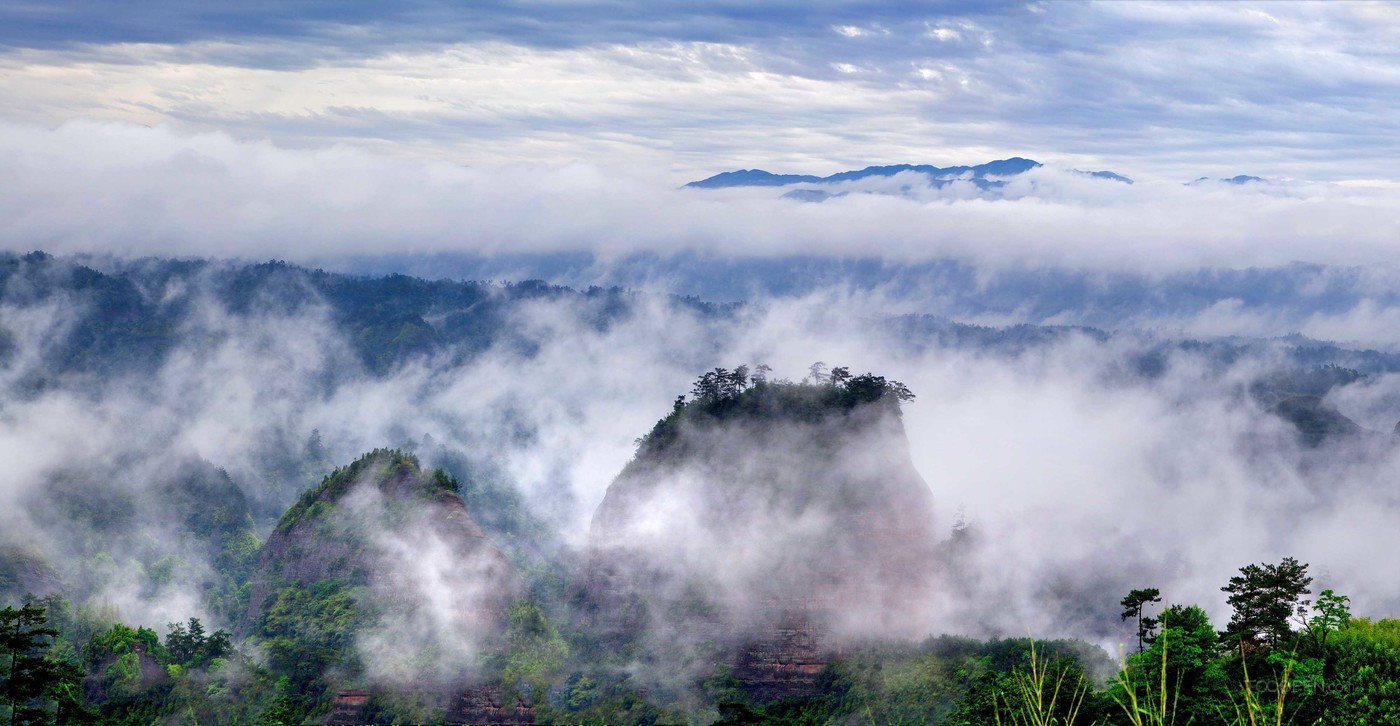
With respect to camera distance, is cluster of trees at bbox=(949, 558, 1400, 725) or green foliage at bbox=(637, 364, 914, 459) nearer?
cluster of trees at bbox=(949, 558, 1400, 725)

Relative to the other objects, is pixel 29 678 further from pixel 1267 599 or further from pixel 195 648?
pixel 1267 599

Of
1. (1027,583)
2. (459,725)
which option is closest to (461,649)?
(459,725)

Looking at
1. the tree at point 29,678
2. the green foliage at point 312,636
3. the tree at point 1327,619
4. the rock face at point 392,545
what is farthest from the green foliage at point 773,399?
the tree at point 1327,619

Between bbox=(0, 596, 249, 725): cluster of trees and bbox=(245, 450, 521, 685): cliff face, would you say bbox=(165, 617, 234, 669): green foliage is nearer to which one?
bbox=(0, 596, 249, 725): cluster of trees

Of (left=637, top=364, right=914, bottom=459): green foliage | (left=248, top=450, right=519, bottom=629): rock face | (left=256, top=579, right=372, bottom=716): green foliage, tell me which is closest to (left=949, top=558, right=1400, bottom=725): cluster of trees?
(left=256, top=579, right=372, bottom=716): green foliage

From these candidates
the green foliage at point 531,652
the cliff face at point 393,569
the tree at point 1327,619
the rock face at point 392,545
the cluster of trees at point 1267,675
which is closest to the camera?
the cluster of trees at point 1267,675

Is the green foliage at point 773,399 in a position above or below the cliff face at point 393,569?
above

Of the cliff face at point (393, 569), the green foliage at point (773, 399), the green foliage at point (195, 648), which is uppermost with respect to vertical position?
the green foliage at point (773, 399)

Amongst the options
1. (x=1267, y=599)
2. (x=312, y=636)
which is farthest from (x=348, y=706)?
(x=1267, y=599)

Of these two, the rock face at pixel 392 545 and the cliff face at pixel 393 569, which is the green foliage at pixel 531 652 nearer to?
the cliff face at pixel 393 569

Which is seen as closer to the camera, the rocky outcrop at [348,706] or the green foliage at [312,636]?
the rocky outcrop at [348,706]
